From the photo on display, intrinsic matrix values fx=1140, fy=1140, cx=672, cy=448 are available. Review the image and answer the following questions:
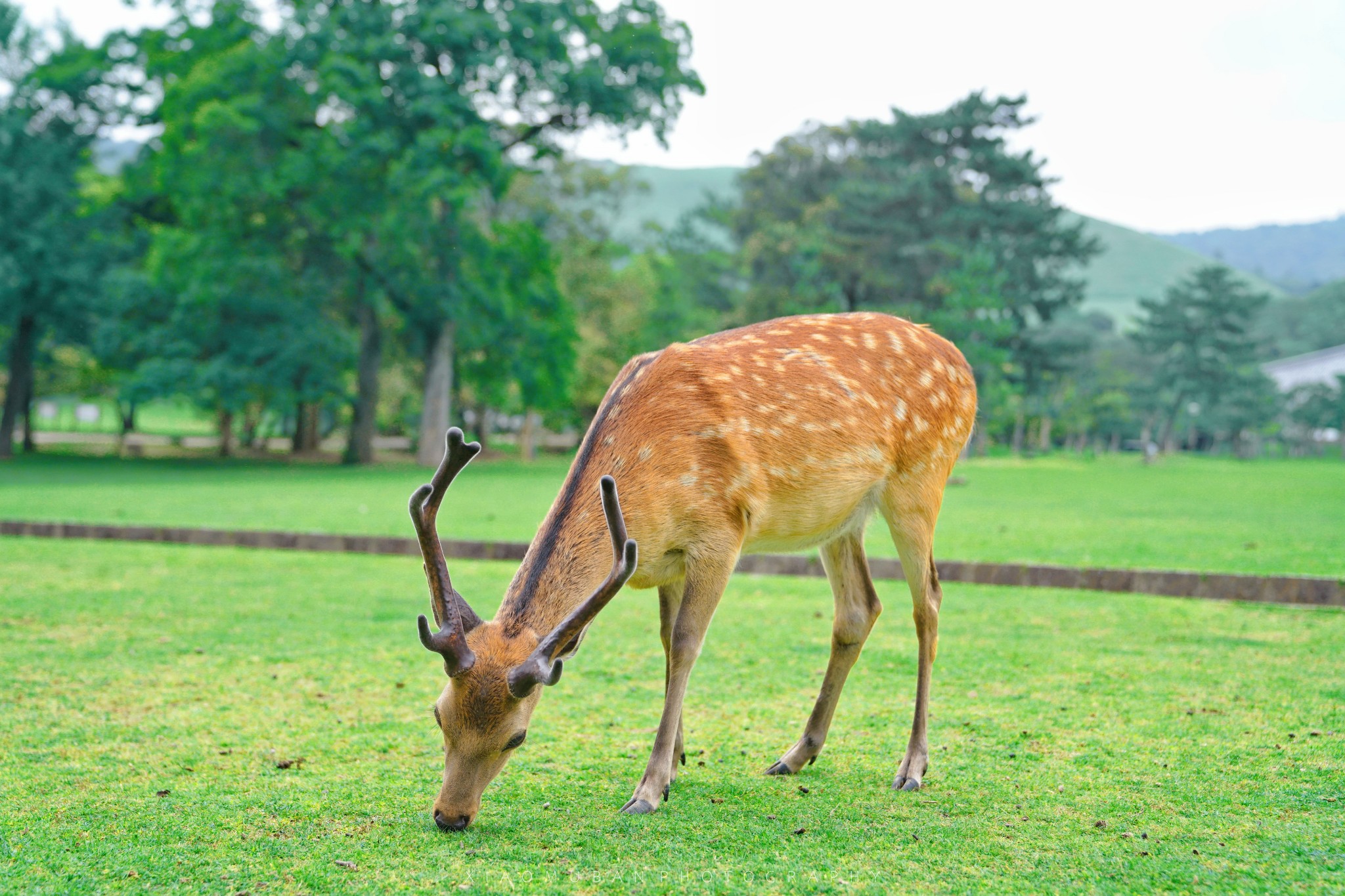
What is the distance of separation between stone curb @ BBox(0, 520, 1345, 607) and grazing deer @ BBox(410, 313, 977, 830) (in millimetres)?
2595

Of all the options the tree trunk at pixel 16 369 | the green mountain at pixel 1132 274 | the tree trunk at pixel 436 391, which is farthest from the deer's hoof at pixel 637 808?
the green mountain at pixel 1132 274

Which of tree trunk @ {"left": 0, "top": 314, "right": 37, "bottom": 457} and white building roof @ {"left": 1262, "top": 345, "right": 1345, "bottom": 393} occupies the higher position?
white building roof @ {"left": 1262, "top": 345, "right": 1345, "bottom": 393}

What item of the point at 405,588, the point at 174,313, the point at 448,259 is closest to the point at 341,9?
the point at 448,259

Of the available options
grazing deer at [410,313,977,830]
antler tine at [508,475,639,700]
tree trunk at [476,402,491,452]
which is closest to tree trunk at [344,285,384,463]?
tree trunk at [476,402,491,452]

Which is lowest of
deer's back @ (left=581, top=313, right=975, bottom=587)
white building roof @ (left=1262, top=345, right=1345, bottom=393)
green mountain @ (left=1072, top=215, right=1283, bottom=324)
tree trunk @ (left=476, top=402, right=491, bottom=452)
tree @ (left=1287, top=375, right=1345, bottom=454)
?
tree trunk @ (left=476, top=402, right=491, bottom=452)

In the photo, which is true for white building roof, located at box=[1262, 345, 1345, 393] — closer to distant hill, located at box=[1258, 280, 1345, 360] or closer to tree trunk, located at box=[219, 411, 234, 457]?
distant hill, located at box=[1258, 280, 1345, 360]

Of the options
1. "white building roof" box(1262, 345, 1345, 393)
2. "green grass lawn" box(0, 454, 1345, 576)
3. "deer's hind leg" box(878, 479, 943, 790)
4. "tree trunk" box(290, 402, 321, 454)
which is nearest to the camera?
"deer's hind leg" box(878, 479, 943, 790)

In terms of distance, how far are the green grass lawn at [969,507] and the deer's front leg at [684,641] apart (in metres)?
7.34

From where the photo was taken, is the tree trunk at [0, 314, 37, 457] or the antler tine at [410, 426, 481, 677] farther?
the tree trunk at [0, 314, 37, 457]

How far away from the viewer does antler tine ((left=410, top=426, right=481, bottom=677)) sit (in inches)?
143

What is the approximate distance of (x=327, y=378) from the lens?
1271 inches

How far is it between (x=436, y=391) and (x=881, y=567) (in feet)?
81.0

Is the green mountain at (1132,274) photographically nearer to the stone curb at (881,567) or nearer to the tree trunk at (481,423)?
the tree trunk at (481,423)

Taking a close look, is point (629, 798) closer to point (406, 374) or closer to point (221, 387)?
point (221, 387)
